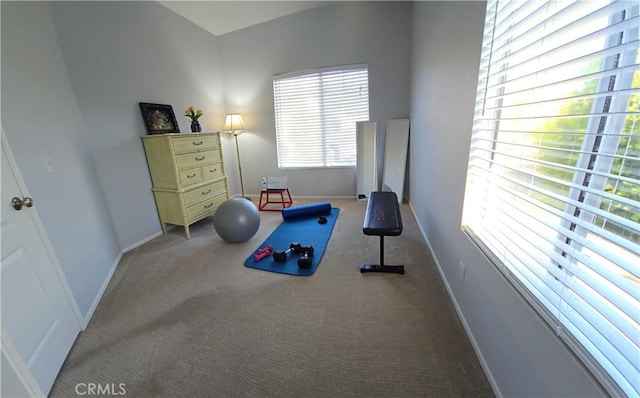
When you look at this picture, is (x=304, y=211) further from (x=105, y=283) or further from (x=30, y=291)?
(x=30, y=291)

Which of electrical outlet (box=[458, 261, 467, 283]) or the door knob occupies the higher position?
the door knob

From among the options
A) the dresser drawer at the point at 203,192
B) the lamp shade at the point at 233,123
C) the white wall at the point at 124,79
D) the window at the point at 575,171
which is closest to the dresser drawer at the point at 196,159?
the dresser drawer at the point at 203,192

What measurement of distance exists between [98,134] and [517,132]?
136 inches

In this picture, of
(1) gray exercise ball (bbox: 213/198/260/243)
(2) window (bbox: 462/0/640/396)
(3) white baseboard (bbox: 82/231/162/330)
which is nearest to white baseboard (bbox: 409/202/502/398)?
(2) window (bbox: 462/0/640/396)

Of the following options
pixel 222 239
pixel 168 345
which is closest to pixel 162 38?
pixel 222 239

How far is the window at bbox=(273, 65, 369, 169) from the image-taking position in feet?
12.9

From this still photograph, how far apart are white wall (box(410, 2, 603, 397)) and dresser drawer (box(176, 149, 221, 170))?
2775 mm

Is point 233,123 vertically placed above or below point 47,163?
above

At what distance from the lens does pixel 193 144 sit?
309 centimetres

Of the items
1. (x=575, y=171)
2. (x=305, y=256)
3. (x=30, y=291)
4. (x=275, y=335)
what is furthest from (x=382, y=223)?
(x=30, y=291)

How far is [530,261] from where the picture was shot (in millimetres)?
1017

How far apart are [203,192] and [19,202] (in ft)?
6.43

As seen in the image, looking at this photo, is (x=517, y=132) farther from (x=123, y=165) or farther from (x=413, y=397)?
(x=123, y=165)

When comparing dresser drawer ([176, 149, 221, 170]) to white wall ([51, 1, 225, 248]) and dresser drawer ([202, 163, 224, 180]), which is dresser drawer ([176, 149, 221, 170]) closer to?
dresser drawer ([202, 163, 224, 180])
